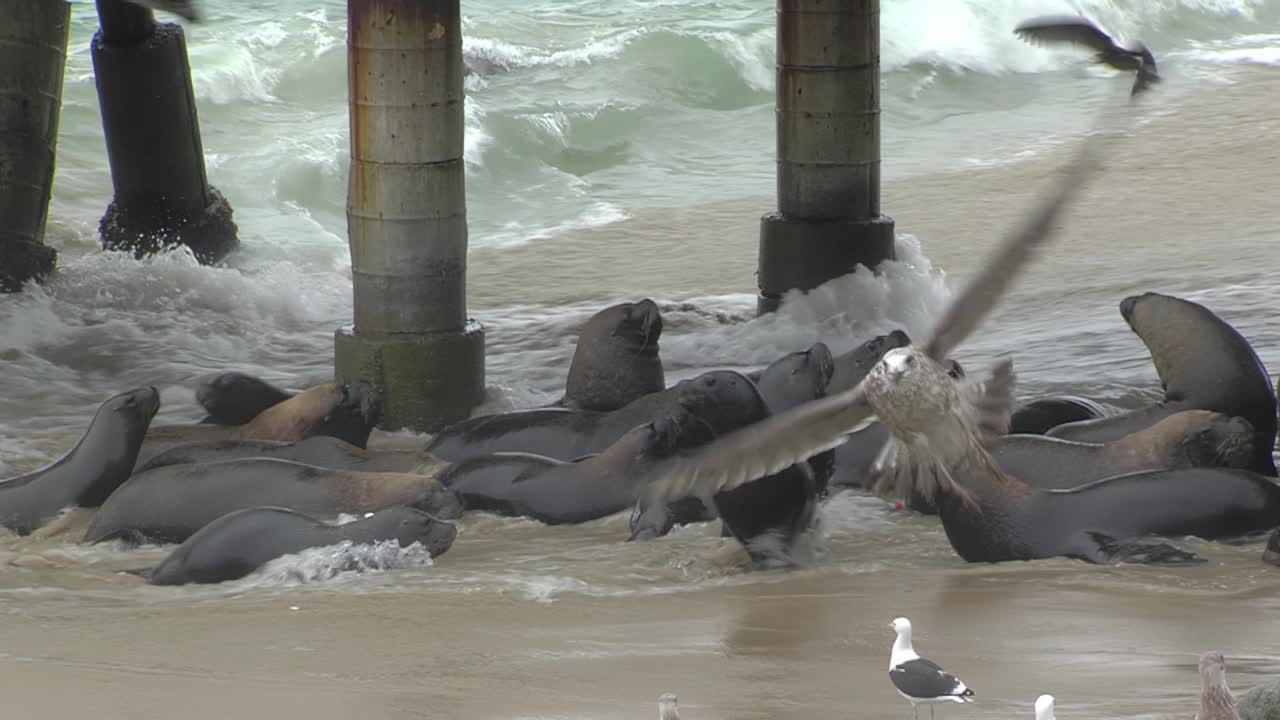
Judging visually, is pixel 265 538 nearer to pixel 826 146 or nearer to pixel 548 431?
pixel 548 431

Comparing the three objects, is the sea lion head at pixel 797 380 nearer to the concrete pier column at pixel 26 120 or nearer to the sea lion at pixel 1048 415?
the sea lion at pixel 1048 415

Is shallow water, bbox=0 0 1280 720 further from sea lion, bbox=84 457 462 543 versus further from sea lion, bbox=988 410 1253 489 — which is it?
sea lion, bbox=988 410 1253 489

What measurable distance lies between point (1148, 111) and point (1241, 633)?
16990mm

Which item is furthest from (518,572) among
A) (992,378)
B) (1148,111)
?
(1148,111)

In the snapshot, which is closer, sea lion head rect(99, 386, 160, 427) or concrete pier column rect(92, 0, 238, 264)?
sea lion head rect(99, 386, 160, 427)

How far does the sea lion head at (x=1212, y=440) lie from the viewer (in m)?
8.12

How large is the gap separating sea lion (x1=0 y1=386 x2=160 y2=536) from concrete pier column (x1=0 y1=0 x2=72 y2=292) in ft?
15.0

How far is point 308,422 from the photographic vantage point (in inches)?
380

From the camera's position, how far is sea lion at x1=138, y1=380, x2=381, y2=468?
9641 millimetres

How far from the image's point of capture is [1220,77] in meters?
25.2

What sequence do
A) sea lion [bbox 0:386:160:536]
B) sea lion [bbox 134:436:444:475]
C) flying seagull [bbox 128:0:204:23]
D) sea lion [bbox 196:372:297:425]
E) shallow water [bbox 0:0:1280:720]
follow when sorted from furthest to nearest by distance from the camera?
1. sea lion [bbox 196:372:297:425]
2. sea lion [bbox 134:436:444:475]
3. sea lion [bbox 0:386:160:536]
4. shallow water [bbox 0:0:1280:720]
5. flying seagull [bbox 128:0:204:23]

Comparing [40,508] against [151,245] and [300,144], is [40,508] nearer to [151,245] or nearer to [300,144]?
[151,245]

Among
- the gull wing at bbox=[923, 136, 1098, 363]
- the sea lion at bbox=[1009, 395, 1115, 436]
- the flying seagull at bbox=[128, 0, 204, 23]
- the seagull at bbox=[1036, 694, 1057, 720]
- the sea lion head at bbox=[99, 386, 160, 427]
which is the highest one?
the flying seagull at bbox=[128, 0, 204, 23]

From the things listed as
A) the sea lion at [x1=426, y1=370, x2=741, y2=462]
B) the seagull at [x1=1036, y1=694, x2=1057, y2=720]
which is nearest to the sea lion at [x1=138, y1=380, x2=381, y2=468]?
the sea lion at [x1=426, y1=370, x2=741, y2=462]
